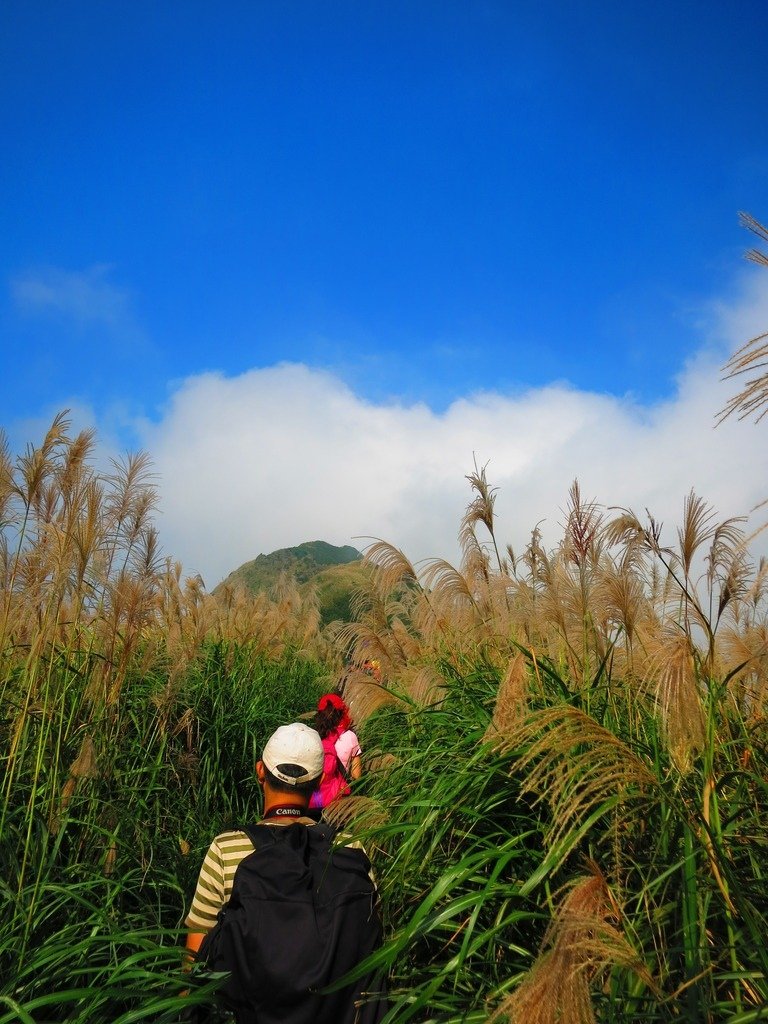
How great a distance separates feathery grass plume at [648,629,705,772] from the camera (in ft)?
7.49

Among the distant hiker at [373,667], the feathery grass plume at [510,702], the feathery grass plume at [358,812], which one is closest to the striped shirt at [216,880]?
the feathery grass plume at [358,812]

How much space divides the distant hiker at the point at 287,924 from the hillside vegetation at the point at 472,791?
141 mm

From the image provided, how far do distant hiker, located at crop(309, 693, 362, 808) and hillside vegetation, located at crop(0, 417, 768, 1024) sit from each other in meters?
0.67

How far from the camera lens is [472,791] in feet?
10.2

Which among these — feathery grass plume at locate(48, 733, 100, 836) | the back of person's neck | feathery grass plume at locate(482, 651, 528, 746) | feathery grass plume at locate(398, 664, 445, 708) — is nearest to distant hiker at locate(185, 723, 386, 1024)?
the back of person's neck

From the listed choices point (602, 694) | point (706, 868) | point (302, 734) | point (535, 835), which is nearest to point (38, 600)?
point (302, 734)

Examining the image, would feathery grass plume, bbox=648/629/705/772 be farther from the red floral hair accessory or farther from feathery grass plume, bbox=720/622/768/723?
the red floral hair accessory

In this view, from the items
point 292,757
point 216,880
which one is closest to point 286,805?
point 292,757

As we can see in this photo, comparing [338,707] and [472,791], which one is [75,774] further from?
[338,707]

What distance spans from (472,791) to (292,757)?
727 mm

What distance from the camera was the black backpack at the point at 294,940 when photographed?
252 centimetres

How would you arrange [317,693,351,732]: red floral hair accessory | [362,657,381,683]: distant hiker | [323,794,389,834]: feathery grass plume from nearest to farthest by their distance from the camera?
[323,794,389,834]: feathery grass plume < [317,693,351,732]: red floral hair accessory < [362,657,381,683]: distant hiker

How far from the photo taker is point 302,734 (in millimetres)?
3227

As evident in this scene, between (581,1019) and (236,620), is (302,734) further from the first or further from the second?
(236,620)
